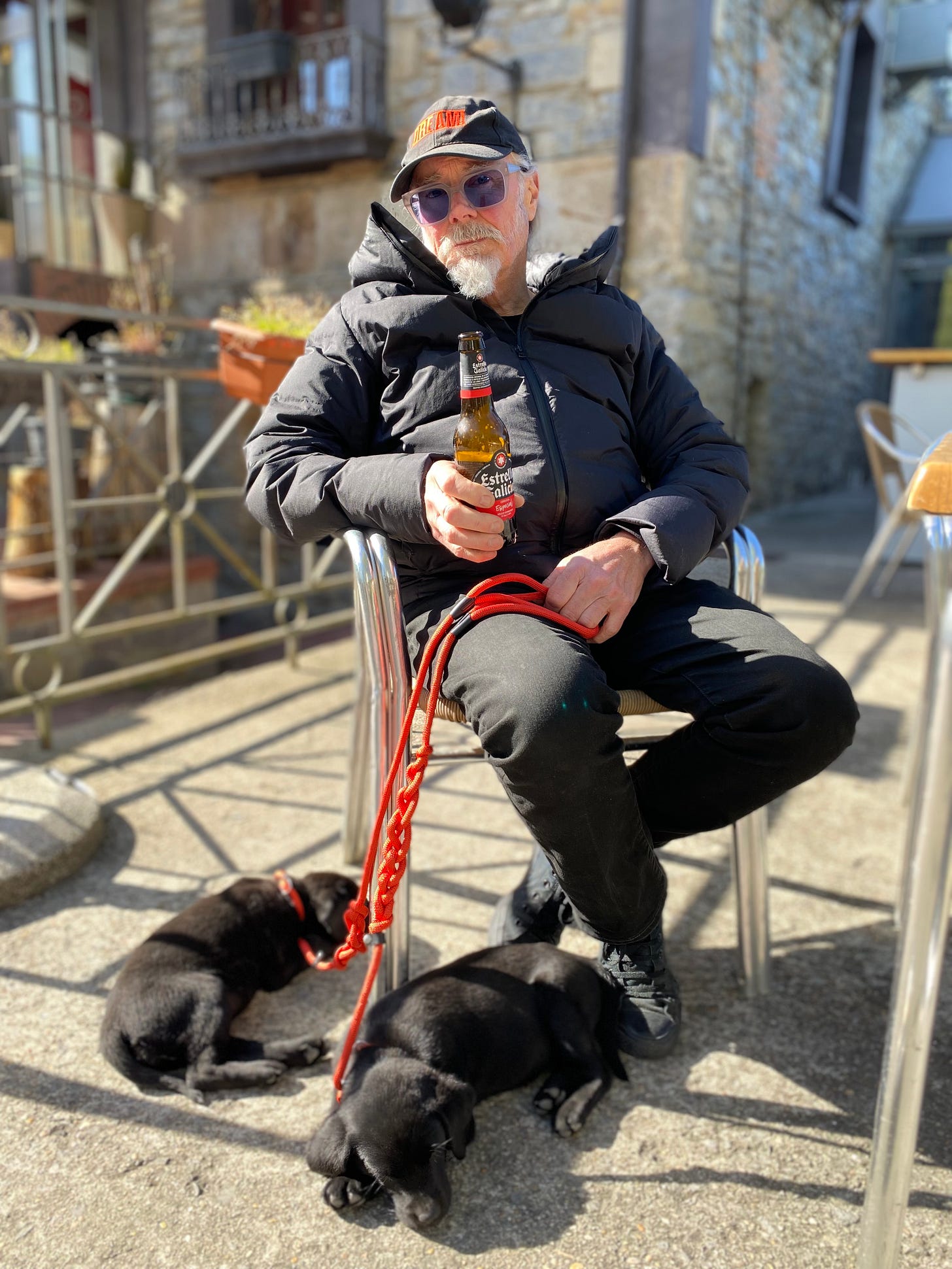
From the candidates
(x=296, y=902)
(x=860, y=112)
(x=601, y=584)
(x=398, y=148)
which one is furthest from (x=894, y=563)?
(x=860, y=112)

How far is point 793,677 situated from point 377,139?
22.2 feet

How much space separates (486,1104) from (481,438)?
105cm

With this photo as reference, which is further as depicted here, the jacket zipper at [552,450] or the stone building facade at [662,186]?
the stone building facade at [662,186]

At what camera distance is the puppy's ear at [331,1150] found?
1.29 metres

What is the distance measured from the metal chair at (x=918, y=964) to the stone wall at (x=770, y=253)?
591 cm

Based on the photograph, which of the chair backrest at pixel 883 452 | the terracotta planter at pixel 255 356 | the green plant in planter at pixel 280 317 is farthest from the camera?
the chair backrest at pixel 883 452

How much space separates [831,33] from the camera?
898cm

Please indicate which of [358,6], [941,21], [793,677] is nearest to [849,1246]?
[793,677]

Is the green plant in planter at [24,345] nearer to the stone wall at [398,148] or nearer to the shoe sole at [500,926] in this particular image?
the stone wall at [398,148]

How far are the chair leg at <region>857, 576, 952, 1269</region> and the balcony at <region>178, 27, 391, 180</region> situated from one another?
23.3ft

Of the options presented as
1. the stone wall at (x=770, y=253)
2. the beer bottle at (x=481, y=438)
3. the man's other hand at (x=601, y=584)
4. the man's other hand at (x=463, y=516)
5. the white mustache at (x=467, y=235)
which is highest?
the stone wall at (x=770, y=253)

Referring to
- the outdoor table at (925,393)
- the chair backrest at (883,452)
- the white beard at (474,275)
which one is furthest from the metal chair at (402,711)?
the outdoor table at (925,393)

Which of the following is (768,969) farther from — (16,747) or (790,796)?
(16,747)

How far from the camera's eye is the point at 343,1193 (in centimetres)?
130
